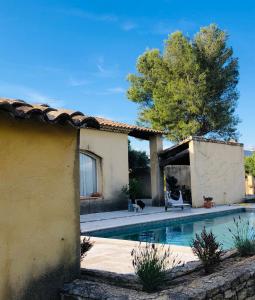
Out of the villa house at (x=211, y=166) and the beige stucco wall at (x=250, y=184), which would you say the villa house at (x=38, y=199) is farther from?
the beige stucco wall at (x=250, y=184)

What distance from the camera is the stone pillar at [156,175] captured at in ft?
74.1

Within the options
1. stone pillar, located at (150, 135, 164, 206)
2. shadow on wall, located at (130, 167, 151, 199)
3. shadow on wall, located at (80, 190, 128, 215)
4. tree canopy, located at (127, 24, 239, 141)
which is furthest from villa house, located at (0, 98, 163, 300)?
tree canopy, located at (127, 24, 239, 141)

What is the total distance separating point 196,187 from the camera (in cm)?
2144

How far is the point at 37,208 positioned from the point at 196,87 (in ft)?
86.0

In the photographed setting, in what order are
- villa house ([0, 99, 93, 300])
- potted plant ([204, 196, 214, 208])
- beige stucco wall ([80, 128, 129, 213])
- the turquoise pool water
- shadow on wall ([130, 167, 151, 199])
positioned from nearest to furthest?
1. villa house ([0, 99, 93, 300])
2. the turquoise pool water
3. beige stucco wall ([80, 128, 129, 213])
4. potted plant ([204, 196, 214, 208])
5. shadow on wall ([130, 167, 151, 199])

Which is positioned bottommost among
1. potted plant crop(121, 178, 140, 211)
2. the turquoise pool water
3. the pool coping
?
the turquoise pool water

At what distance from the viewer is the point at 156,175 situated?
22.8 meters

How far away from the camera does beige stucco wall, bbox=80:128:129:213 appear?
740 inches

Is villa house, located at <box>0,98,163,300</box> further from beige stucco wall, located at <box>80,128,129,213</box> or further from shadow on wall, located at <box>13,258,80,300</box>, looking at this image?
beige stucco wall, located at <box>80,128,129,213</box>

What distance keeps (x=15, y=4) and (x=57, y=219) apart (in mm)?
12748

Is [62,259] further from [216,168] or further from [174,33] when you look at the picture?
[174,33]

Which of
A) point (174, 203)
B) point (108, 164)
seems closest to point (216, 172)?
point (174, 203)

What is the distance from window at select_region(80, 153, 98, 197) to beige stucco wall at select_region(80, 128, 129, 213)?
1.38 feet

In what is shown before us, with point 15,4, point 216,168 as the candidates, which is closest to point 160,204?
point 216,168
